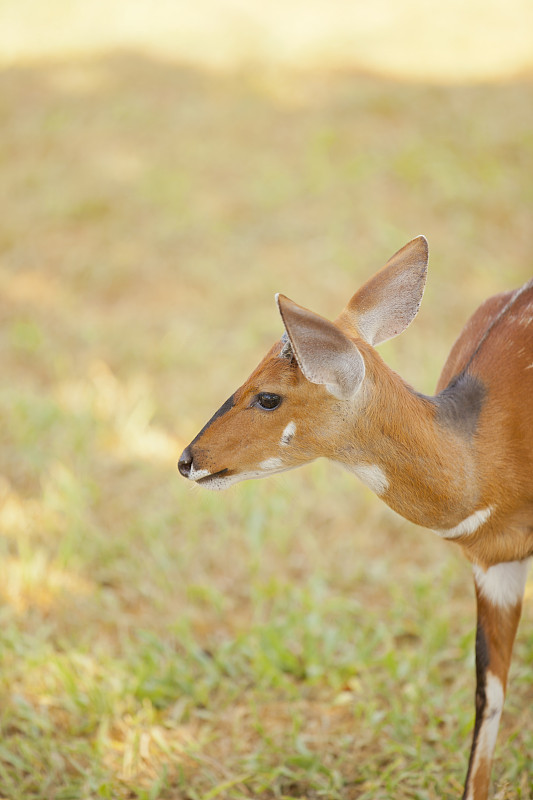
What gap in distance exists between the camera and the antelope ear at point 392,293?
2326 mm

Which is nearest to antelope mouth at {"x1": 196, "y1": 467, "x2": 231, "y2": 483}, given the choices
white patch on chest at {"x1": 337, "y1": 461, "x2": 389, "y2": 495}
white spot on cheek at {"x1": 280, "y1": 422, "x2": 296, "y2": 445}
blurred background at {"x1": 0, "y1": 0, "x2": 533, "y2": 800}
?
white spot on cheek at {"x1": 280, "y1": 422, "x2": 296, "y2": 445}

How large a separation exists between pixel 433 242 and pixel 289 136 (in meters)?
2.31

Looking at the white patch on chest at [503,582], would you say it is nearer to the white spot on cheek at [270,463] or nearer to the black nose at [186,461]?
the white spot on cheek at [270,463]

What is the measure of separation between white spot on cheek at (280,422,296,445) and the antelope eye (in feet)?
0.22

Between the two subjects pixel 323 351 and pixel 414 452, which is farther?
pixel 414 452

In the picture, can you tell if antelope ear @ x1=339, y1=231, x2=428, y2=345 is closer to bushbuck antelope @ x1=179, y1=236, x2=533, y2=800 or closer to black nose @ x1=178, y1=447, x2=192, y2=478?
bushbuck antelope @ x1=179, y1=236, x2=533, y2=800

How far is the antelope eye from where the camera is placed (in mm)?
2199

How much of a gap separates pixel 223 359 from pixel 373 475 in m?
3.38

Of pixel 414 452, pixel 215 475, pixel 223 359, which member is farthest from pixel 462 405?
pixel 223 359

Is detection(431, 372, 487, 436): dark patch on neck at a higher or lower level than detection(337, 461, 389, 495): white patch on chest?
higher

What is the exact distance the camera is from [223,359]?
5523 mm

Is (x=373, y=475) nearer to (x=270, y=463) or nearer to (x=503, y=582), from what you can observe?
(x=270, y=463)

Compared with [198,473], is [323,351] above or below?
above

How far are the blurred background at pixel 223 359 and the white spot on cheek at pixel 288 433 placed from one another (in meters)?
1.36
